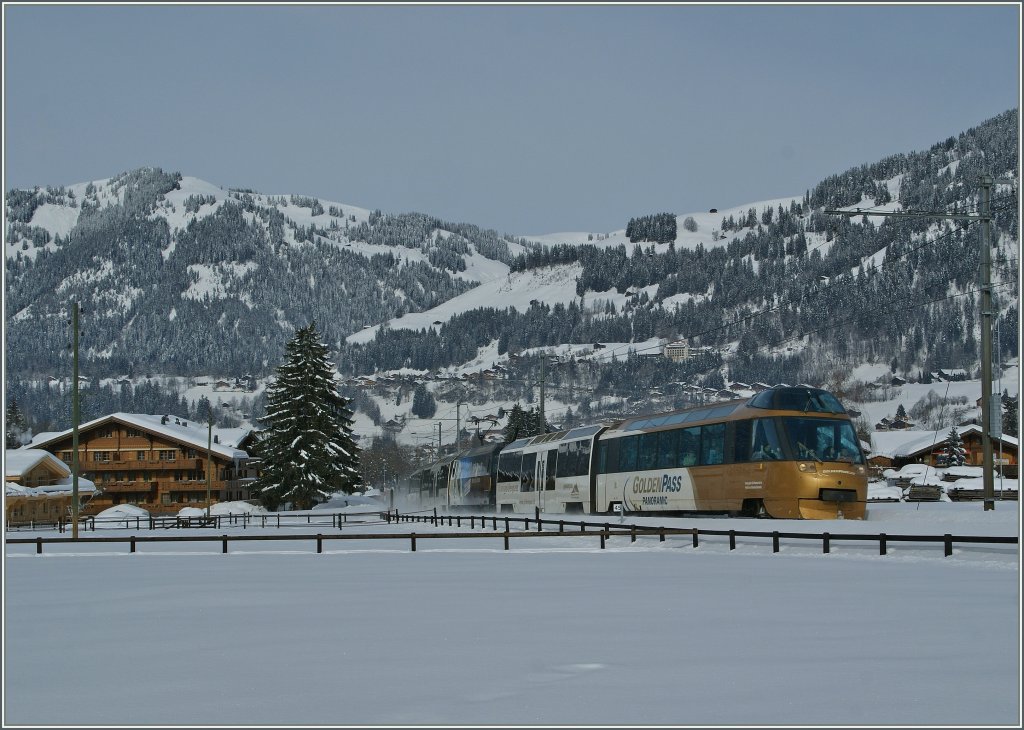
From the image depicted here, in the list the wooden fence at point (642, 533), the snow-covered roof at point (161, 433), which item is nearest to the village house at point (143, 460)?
the snow-covered roof at point (161, 433)

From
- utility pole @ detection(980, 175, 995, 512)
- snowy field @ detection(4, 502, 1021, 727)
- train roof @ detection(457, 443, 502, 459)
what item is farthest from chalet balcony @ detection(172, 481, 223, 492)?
utility pole @ detection(980, 175, 995, 512)

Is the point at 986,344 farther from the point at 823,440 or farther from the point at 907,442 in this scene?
→ the point at 907,442

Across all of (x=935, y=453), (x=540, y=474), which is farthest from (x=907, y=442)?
(x=540, y=474)

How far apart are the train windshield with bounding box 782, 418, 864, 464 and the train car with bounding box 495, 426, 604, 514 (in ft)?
44.7

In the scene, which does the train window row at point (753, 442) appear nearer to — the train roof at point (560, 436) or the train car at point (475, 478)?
the train roof at point (560, 436)

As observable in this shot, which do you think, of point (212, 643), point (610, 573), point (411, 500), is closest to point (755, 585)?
point (610, 573)

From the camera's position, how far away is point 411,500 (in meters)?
97.0

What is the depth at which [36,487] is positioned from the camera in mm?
84688

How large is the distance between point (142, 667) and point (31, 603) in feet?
26.3

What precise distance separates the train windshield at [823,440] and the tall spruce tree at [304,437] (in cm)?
5063

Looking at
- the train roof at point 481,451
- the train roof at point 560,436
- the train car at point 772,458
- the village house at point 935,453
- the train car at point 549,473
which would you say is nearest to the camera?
the train car at point 772,458

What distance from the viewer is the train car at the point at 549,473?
5141cm

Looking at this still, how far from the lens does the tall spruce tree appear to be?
83438mm

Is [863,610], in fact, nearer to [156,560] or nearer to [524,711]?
[524,711]
